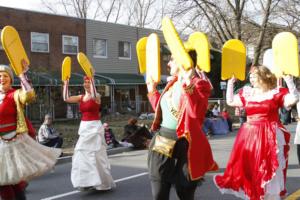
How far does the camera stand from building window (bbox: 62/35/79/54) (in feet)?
93.2

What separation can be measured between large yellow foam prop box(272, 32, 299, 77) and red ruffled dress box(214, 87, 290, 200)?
463 millimetres

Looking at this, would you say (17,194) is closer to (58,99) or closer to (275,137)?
(275,137)

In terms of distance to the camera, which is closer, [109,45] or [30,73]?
[30,73]

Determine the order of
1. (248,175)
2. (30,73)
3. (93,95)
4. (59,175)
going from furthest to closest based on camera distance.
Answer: (30,73) < (59,175) < (93,95) < (248,175)

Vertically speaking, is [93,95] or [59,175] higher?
[93,95]

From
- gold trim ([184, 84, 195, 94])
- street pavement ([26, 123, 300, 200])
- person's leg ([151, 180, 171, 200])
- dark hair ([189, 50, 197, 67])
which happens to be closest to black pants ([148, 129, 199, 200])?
person's leg ([151, 180, 171, 200])

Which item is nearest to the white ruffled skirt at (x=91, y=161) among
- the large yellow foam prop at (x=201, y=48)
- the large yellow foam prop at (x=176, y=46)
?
the large yellow foam prop at (x=201, y=48)

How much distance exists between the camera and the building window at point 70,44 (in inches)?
1119

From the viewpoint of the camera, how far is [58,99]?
2680 centimetres

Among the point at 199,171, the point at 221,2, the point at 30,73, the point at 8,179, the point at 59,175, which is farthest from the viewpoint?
the point at 221,2

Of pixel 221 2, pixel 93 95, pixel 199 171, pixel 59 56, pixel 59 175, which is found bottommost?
A: pixel 59 175

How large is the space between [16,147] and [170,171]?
1979mm

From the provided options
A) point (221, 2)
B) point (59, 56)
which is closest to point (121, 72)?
point (59, 56)

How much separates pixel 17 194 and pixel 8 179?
0.30m
